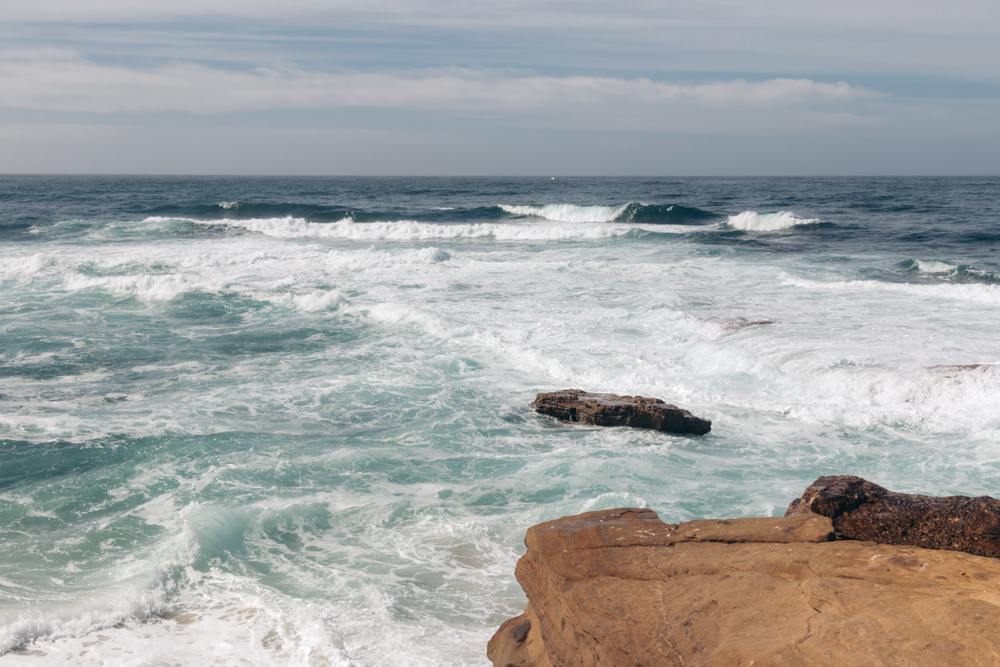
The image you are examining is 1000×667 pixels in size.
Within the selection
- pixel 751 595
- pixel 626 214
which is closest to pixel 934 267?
pixel 626 214

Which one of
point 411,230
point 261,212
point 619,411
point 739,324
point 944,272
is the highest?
point 261,212

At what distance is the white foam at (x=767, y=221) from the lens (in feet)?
108

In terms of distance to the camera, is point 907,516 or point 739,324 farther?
point 739,324

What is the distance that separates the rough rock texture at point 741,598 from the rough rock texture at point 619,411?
4.13m

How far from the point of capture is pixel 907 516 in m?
3.28

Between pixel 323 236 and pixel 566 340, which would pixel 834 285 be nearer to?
pixel 566 340

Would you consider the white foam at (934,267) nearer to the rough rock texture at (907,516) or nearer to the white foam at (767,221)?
the white foam at (767,221)

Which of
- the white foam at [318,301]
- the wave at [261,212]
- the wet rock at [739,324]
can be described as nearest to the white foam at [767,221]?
the wave at [261,212]

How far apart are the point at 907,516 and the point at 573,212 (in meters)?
37.5

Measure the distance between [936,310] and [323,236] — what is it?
983 inches

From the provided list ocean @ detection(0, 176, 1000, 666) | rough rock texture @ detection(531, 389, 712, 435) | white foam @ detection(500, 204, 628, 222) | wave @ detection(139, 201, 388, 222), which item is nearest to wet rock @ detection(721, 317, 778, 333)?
ocean @ detection(0, 176, 1000, 666)

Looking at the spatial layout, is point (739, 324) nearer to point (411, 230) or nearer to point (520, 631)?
point (520, 631)

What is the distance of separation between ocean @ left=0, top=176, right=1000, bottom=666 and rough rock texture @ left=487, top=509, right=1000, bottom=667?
1098 millimetres

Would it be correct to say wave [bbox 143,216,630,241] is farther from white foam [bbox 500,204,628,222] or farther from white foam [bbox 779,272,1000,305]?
white foam [bbox 779,272,1000,305]
